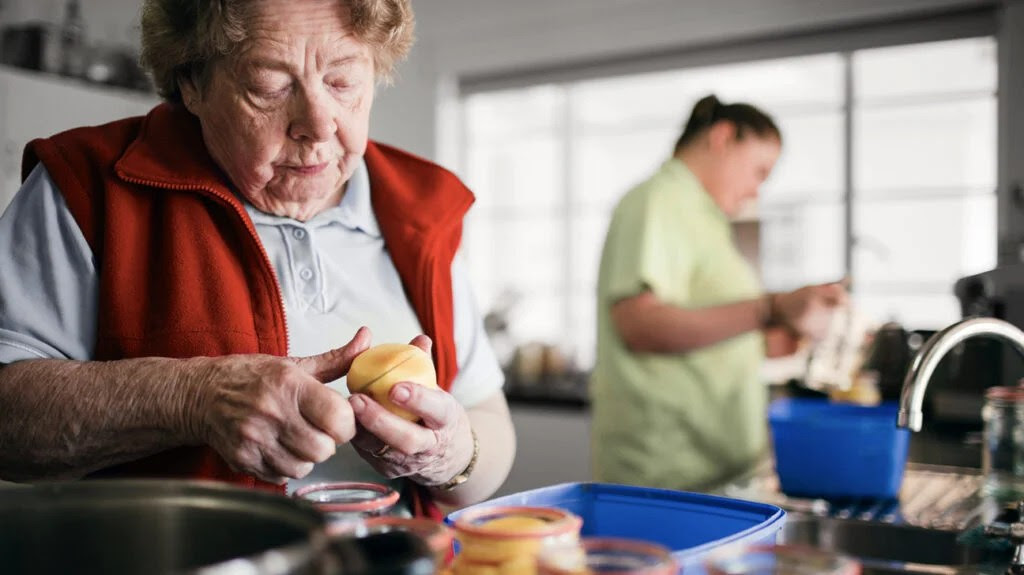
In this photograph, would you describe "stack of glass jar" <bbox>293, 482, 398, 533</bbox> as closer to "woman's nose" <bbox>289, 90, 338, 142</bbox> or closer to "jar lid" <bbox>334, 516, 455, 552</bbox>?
"jar lid" <bbox>334, 516, 455, 552</bbox>

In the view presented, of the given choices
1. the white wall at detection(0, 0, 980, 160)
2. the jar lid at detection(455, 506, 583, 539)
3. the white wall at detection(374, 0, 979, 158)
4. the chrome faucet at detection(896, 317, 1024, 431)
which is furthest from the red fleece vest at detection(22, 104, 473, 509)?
the white wall at detection(374, 0, 979, 158)

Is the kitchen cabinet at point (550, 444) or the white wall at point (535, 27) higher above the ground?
the white wall at point (535, 27)

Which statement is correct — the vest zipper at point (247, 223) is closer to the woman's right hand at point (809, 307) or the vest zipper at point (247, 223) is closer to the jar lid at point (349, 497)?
the jar lid at point (349, 497)

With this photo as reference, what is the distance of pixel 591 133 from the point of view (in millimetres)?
4988

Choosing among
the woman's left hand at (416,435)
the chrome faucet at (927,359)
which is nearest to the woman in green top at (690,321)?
the chrome faucet at (927,359)

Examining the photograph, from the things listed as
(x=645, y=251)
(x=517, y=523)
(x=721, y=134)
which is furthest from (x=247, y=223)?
(x=721, y=134)

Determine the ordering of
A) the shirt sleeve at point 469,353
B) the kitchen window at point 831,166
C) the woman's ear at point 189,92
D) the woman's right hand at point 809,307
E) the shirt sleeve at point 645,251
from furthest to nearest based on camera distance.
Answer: the kitchen window at point 831,166 → the shirt sleeve at point 645,251 → the woman's right hand at point 809,307 → the shirt sleeve at point 469,353 → the woman's ear at point 189,92

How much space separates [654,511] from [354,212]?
0.60m

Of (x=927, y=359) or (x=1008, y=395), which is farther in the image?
(x=1008, y=395)

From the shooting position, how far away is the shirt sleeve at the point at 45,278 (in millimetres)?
996

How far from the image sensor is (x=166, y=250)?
1077mm

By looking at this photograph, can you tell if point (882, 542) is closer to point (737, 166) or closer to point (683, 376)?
point (683, 376)

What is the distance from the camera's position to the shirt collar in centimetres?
121

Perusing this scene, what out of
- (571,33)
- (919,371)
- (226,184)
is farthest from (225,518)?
(571,33)
